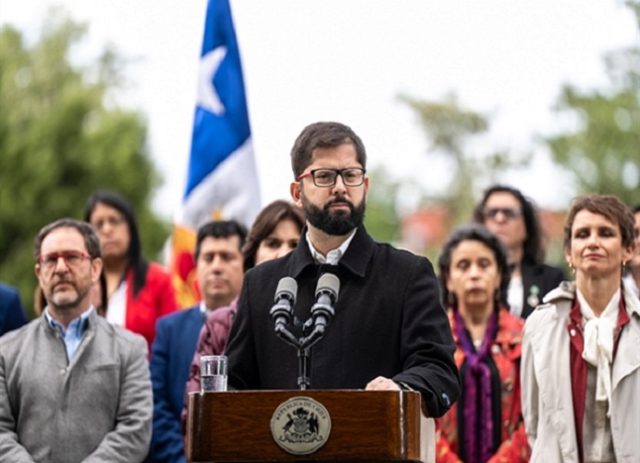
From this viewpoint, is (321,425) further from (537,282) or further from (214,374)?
(537,282)

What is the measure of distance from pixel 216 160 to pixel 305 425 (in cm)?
716

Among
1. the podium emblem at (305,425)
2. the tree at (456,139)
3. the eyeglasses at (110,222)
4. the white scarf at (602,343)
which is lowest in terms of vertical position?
the podium emblem at (305,425)

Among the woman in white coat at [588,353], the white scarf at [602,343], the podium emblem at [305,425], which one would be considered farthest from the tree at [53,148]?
the podium emblem at [305,425]

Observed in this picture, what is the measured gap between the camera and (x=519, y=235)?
12.0m

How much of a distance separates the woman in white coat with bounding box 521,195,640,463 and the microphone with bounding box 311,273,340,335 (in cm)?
254

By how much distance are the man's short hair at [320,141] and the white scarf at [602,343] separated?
7.98 ft

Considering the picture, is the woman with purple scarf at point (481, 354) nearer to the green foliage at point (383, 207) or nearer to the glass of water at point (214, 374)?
the glass of water at point (214, 374)

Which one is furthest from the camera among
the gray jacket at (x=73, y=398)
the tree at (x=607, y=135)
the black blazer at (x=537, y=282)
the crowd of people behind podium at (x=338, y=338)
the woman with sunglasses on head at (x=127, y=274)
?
the tree at (x=607, y=135)

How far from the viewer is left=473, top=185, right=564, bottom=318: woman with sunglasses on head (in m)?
11.6

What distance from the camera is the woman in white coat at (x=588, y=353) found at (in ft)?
29.6

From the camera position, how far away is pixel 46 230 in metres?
9.91

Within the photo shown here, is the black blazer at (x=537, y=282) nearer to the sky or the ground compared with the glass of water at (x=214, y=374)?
nearer to the sky

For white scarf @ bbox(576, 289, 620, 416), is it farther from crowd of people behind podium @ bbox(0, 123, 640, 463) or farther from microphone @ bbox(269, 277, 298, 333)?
microphone @ bbox(269, 277, 298, 333)

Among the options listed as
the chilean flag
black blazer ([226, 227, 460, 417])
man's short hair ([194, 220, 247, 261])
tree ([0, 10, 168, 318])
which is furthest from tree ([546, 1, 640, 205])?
black blazer ([226, 227, 460, 417])
